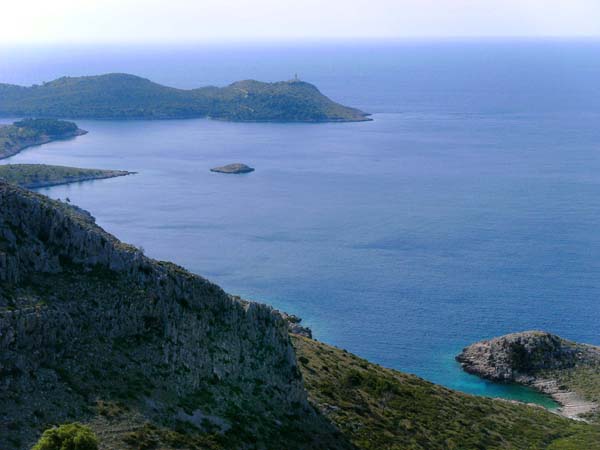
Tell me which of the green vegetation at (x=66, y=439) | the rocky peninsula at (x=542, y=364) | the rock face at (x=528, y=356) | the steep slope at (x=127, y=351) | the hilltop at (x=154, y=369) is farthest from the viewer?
the rock face at (x=528, y=356)

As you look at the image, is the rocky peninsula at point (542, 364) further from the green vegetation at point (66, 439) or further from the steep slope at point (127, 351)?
the green vegetation at point (66, 439)

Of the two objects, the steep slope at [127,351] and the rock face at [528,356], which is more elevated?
the steep slope at [127,351]

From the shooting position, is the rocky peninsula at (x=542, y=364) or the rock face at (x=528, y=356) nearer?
the rocky peninsula at (x=542, y=364)

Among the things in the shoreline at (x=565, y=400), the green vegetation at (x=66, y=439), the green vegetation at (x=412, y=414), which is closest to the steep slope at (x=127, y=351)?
the green vegetation at (x=66, y=439)

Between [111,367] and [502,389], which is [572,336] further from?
[111,367]

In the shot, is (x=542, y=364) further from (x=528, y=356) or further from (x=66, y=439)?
(x=66, y=439)

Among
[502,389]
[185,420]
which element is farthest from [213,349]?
[502,389]

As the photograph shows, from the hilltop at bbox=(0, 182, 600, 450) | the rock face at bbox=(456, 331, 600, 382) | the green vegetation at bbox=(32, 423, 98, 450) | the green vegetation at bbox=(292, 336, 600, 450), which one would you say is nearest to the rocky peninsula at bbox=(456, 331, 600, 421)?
the rock face at bbox=(456, 331, 600, 382)
